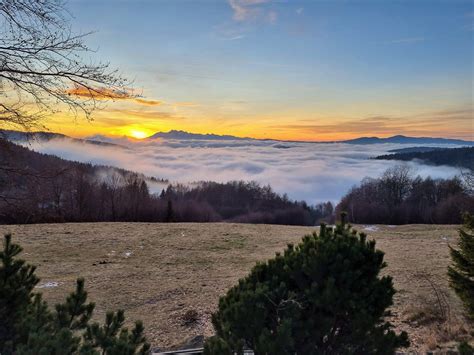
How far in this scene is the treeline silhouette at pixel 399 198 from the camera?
51062mm

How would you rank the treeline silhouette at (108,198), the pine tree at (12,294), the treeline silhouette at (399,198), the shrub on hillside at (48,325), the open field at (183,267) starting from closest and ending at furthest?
the shrub on hillside at (48,325), the pine tree at (12,294), the treeline silhouette at (108,198), the open field at (183,267), the treeline silhouette at (399,198)

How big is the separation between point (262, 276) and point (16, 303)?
2.04m

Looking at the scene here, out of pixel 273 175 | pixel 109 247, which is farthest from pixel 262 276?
pixel 273 175

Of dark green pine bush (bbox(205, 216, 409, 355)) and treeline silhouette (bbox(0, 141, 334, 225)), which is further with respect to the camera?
treeline silhouette (bbox(0, 141, 334, 225))

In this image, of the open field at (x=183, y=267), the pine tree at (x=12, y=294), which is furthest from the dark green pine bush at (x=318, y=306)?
the open field at (x=183, y=267)

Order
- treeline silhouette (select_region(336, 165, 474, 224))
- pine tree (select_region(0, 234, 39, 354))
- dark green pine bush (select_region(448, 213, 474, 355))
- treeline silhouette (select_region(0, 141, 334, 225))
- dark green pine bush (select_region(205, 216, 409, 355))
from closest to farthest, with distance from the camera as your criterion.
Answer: dark green pine bush (select_region(205, 216, 409, 355)), pine tree (select_region(0, 234, 39, 354)), treeline silhouette (select_region(0, 141, 334, 225)), dark green pine bush (select_region(448, 213, 474, 355)), treeline silhouette (select_region(336, 165, 474, 224))

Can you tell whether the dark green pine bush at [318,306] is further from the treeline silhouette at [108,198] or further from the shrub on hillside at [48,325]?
the treeline silhouette at [108,198]

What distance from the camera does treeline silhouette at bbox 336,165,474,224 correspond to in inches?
2010

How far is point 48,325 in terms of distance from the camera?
2.94 m

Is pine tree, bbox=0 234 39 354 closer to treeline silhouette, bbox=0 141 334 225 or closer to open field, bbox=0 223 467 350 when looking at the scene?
treeline silhouette, bbox=0 141 334 225

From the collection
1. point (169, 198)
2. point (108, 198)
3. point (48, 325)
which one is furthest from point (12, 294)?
Result: point (169, 198)

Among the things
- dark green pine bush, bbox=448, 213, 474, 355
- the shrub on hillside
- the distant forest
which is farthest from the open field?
the shrub on hillside

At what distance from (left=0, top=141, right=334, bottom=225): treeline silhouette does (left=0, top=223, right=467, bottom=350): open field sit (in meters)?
2.14

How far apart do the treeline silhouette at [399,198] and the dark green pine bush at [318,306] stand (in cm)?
4886
